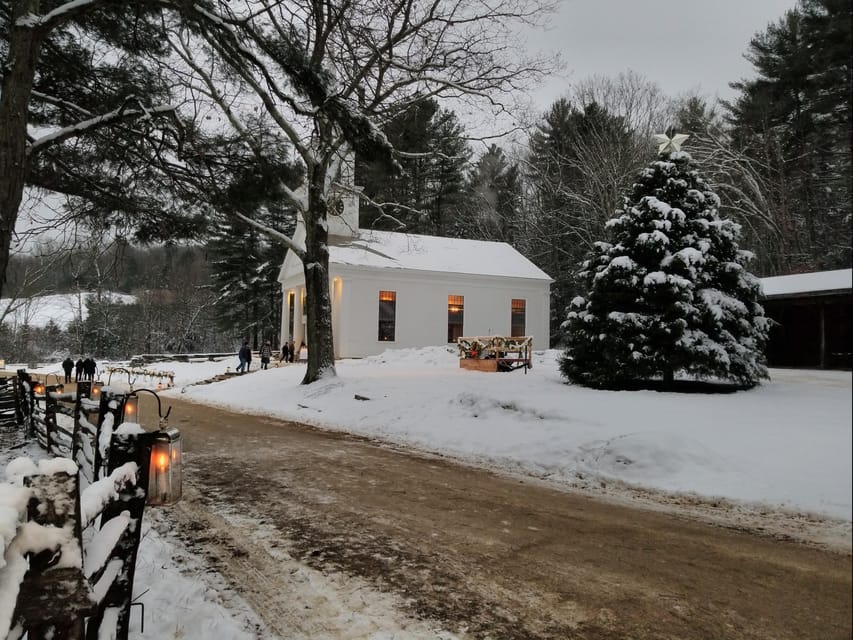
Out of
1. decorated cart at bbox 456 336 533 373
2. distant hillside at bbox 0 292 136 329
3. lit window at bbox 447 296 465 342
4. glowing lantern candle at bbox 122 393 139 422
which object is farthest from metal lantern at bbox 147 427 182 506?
lit window at bbox 447 296 465 342

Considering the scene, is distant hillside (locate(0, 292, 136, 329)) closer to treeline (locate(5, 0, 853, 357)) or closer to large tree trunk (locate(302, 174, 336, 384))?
treeline (locate(5, 0, 853, 357))

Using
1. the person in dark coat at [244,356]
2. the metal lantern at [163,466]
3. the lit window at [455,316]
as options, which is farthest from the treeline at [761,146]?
the lit window at [455,316]

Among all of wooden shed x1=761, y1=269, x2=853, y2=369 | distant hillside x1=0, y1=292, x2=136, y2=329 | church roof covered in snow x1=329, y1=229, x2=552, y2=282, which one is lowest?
wooden shed x1=761, y1=269, x2=853, y2=369

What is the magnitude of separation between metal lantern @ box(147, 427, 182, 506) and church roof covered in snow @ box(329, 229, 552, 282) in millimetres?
22420

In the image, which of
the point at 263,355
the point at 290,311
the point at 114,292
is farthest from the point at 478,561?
the point at 290,311

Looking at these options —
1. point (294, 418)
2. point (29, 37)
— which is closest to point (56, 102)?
point (29, 37)

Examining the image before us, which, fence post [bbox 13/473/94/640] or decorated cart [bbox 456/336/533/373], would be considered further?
decorated cart [bbox 456/336/533/373]

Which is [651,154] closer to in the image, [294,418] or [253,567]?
[253,567]

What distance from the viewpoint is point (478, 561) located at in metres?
3.94

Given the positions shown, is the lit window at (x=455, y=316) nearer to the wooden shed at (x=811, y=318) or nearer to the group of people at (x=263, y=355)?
the group of people at (x=263, y=355)

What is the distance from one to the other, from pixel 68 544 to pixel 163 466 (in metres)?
0.69

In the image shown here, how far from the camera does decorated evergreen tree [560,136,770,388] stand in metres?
1.00

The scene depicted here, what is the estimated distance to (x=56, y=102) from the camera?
4.08 meters

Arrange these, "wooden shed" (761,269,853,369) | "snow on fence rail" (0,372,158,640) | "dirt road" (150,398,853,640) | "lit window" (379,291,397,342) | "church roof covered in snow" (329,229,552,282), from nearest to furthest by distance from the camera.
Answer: "wooden shed" (761,269,853,369)
"snow on fence rail" (0,372,158,640)
"dirt road" (150,398,853,640)
"church roof covered in snow" (329,229,552,282)
"lit window" (379,291,397,342)
